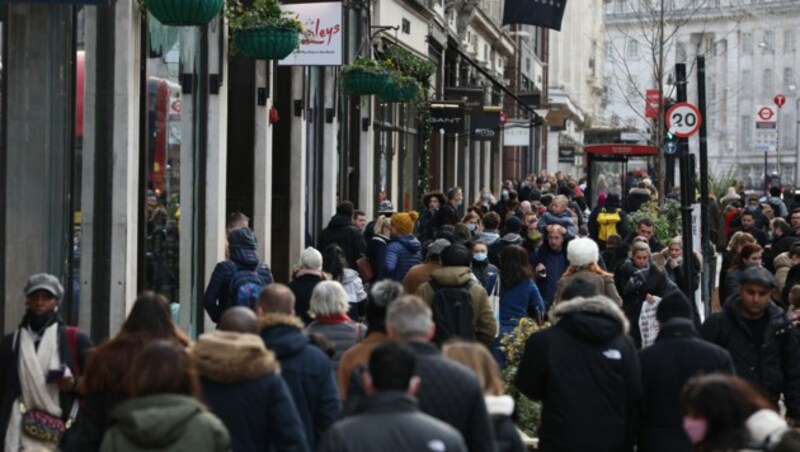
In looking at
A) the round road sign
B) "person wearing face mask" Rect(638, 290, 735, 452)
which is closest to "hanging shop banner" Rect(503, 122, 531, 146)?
the round road sign

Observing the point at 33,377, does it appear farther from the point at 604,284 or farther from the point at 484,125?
the point at 484,125

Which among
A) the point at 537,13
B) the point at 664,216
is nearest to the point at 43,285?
the point at 537,13

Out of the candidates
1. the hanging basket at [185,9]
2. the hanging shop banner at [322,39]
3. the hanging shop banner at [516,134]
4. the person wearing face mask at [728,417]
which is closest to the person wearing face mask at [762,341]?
the person wearing face mask at [728,417]

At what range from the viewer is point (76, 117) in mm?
13734

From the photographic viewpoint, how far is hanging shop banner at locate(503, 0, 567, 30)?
1068 inches

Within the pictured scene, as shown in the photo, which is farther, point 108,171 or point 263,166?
point 263,166

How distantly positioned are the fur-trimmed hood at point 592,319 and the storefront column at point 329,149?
52.1 feet

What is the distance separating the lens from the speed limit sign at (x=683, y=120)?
1898cm

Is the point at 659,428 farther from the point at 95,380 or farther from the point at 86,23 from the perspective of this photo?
the point at 86,23

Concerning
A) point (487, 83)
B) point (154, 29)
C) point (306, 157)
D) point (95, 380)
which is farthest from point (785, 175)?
point (95, 380)

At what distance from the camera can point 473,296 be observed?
41.2 feet

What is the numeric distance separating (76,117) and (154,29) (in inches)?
86.4

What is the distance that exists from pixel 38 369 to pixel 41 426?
299 millimetres

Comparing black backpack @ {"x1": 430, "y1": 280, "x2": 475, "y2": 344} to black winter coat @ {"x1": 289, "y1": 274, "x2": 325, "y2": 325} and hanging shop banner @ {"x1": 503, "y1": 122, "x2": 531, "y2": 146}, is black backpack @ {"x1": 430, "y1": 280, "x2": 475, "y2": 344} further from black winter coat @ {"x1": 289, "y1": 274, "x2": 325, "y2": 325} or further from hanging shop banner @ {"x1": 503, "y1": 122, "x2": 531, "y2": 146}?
hanging shop banner @ {"x1": 503, "y1": 122, "x2": 531, "y2": 146}
